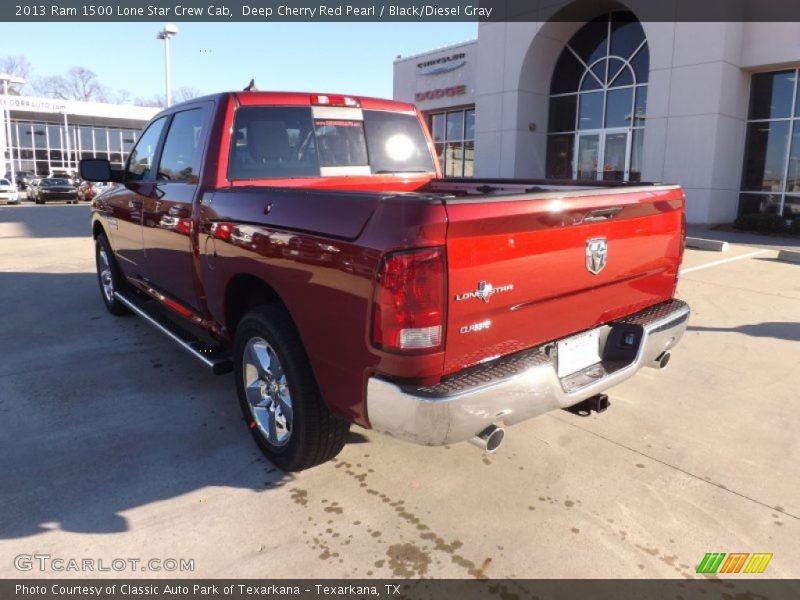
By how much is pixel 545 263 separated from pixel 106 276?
5431mm

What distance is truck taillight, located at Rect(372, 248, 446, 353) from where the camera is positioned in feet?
7.52

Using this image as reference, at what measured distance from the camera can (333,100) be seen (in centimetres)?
431

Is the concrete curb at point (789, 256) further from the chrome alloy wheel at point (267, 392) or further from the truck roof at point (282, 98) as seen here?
the chrome alloy wheel at point (267, 392)

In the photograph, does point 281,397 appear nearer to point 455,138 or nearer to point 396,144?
point 396,144

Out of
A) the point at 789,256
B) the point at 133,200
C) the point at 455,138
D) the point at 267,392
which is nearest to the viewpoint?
the point at 267,392

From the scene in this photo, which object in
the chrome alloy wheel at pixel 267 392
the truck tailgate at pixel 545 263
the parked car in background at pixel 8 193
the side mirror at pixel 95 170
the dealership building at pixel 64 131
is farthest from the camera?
the dealership building at pixel 64 131

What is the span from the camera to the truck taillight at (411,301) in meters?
2.29

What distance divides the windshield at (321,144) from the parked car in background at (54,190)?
32612 millimetres

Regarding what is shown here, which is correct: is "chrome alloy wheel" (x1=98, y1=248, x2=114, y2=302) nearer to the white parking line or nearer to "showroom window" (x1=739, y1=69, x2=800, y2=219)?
the white parking line

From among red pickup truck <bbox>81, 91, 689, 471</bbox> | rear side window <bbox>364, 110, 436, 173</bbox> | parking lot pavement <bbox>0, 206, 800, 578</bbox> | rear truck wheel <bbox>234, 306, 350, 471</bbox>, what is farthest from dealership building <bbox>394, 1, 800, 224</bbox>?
rear truck wheel <bbox>234, 306, 350, 471</bbox>

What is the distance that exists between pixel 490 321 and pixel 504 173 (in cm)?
1932

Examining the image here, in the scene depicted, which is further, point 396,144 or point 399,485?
point 396,144

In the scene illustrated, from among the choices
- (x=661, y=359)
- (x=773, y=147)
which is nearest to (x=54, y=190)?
(x=773, y=147)

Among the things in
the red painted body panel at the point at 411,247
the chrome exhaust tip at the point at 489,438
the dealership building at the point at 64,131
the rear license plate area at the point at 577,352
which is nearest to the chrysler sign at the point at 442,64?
the red painted body panel at the point at 411,247
